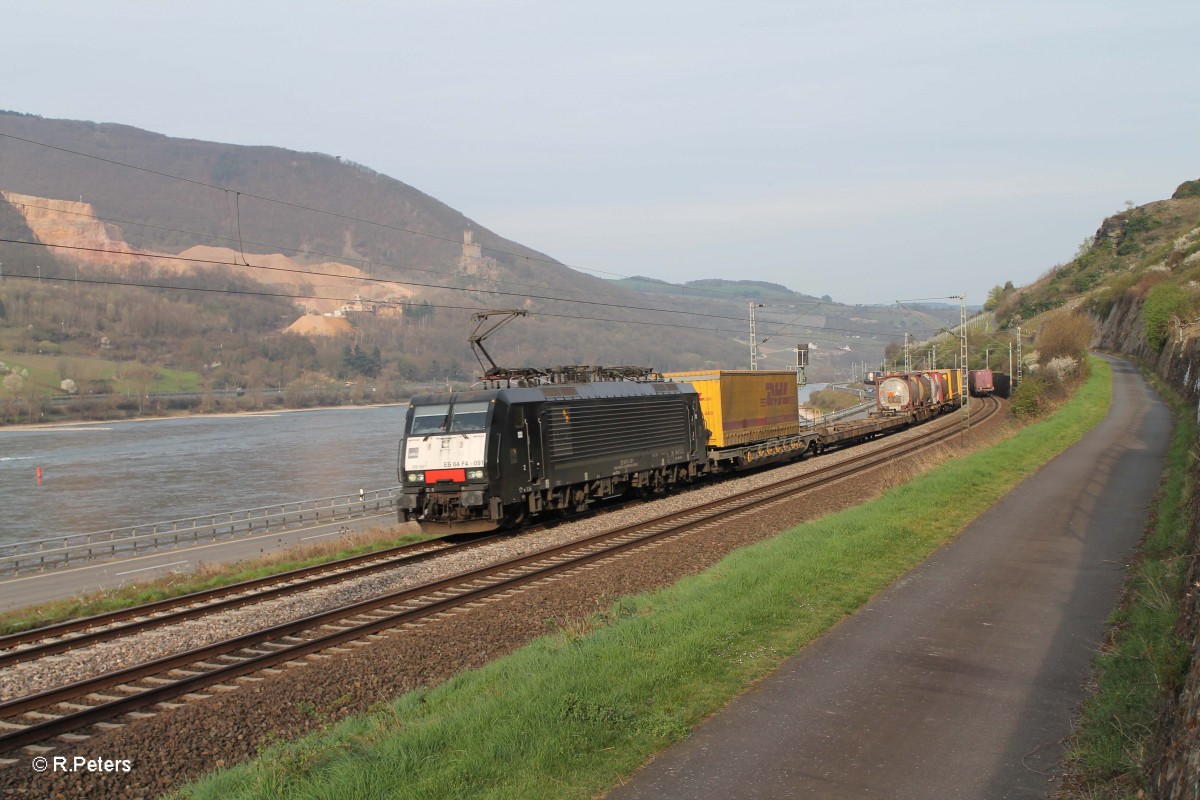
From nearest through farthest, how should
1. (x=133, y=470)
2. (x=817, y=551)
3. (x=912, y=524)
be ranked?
(x=817, y=551) < (x=912, y=524) < (x=133, y=470)

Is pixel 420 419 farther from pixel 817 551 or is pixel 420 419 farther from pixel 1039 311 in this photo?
pixel 1039 311

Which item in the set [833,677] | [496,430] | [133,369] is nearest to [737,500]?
[496,430]

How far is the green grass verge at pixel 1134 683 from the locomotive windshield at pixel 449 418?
13.3 meters

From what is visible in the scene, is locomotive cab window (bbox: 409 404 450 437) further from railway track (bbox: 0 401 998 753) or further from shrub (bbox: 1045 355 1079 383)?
shrub (bbox: 1045 355 1079 383)

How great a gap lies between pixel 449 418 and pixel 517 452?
178 centimetres

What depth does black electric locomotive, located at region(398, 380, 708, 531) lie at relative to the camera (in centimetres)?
2058

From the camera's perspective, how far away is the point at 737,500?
25.9m

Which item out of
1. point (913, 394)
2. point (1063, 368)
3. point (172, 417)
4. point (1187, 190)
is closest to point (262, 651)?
point (913, 394)

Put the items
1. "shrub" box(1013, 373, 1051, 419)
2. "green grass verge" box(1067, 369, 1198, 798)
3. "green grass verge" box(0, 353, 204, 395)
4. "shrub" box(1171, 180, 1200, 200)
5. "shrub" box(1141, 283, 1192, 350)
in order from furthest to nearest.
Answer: "green grass verge" box(0, 353, 204, 395)
"shrub" box(1171, 180, 1200, 200)
"shrub" box(1141, 283, 1192, 350)
"shrub" box(1013, 373, 1051, 419)
"green grass verge" box(1067, 369, 1198, 798)

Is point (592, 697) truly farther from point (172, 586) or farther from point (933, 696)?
point (172, 586)

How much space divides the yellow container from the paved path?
57.4 ft

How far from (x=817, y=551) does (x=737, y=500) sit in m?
11.5

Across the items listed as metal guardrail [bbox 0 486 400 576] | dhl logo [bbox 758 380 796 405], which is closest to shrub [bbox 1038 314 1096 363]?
dhl logo [bbox 758 380 796 405]

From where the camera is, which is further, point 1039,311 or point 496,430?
point 1039,311
